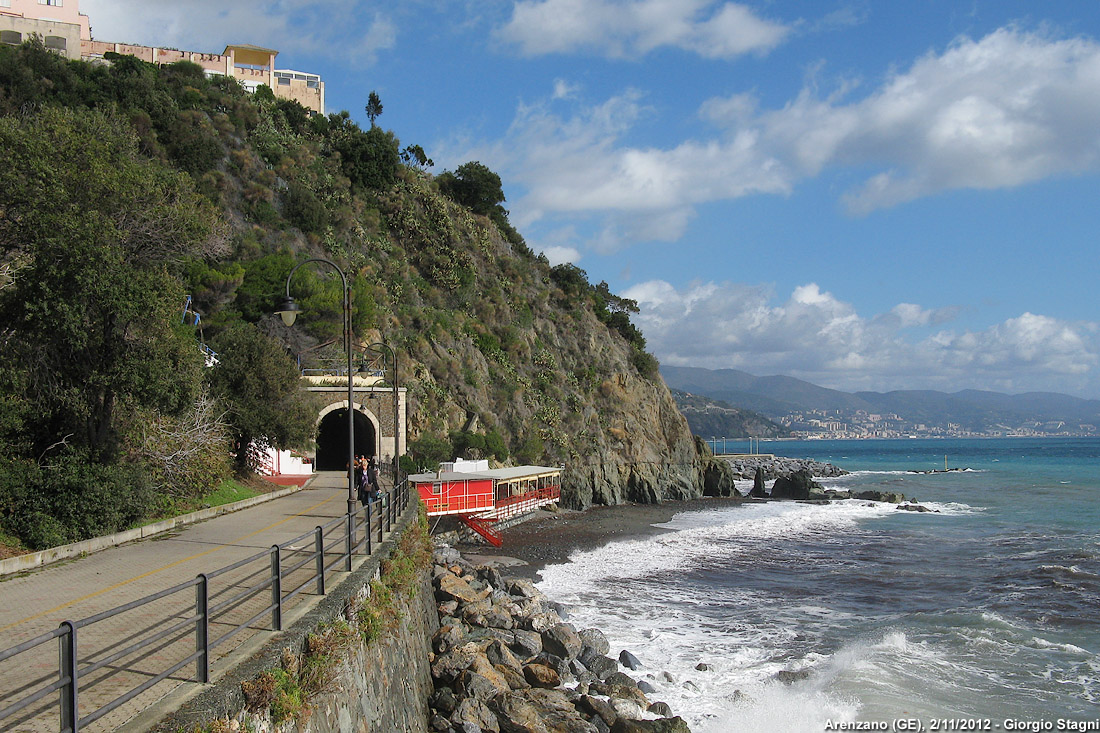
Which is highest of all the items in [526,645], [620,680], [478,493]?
[478,493]

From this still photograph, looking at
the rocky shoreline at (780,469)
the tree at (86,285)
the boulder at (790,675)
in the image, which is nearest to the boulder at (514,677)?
the boulder at (790,675)

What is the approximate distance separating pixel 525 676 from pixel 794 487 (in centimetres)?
5006

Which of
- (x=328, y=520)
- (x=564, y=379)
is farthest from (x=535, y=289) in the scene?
(x=328, y=520)

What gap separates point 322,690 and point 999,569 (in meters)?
27.5

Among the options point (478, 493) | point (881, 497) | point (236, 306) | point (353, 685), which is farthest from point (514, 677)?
point (881, 497)

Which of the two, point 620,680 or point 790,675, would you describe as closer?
point 620,680

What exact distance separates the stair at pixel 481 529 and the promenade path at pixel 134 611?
1486cm

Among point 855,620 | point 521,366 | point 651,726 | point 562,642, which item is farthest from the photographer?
point 521,366

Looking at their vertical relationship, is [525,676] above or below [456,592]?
below

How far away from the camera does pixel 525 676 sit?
1424 cm

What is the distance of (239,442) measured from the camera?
88.4 feet

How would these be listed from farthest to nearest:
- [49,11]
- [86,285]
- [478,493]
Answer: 1. [49,11]
2. [478,493]
3. [86,285]

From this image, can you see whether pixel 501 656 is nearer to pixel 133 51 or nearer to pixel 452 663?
pixel 452 663

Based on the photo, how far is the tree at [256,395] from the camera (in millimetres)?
25594
